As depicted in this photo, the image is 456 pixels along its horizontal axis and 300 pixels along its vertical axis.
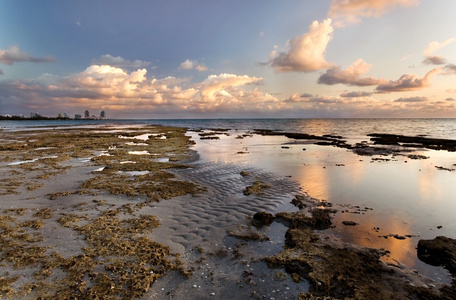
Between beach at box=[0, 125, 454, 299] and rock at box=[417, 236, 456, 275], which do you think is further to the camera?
rock at box=[417, 236, 456, 275]

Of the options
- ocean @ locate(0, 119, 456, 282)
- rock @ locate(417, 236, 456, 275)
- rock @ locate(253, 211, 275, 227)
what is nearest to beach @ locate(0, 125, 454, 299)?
rock @ locate(253, 211, 275, 227)

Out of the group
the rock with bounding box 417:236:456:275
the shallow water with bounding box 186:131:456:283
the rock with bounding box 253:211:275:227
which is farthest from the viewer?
the rock with bounding box 253:211:275:227

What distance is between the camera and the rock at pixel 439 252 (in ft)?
25.0

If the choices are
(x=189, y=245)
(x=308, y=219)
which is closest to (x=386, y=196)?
(x=308, y=219)

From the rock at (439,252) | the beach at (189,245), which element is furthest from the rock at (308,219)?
the rock at (439,252)

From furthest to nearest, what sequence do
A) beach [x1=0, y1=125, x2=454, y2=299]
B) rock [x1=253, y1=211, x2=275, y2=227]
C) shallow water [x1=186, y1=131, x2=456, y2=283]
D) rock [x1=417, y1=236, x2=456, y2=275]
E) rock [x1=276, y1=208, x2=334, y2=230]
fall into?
rock [x1=253, y1=211, x2=275, y2=227] → rock [x1=276, y1=208, x2=334, y2=230] → shallow water [x1=186, y1=131, x2=456, y2=283] → rock [x1=417, y1=236, x2=456, y2=275] → beach [x1=0, y1=125, x2=454, y2=299]

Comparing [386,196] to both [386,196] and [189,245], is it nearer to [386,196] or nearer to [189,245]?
[386,196]

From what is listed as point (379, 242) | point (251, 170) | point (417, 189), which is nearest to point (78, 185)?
point (251, 170)

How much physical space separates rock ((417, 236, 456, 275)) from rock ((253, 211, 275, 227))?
530 cm

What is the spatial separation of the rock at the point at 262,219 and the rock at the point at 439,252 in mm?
5299

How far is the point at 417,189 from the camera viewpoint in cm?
1596

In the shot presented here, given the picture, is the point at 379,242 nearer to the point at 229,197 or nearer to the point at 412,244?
the point at 412,244

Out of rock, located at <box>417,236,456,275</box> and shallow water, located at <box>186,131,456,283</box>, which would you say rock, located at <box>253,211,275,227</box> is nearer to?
shallow water, located at <box>186,131,456,283</box>

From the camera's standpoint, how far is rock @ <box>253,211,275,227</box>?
34.3 ft
